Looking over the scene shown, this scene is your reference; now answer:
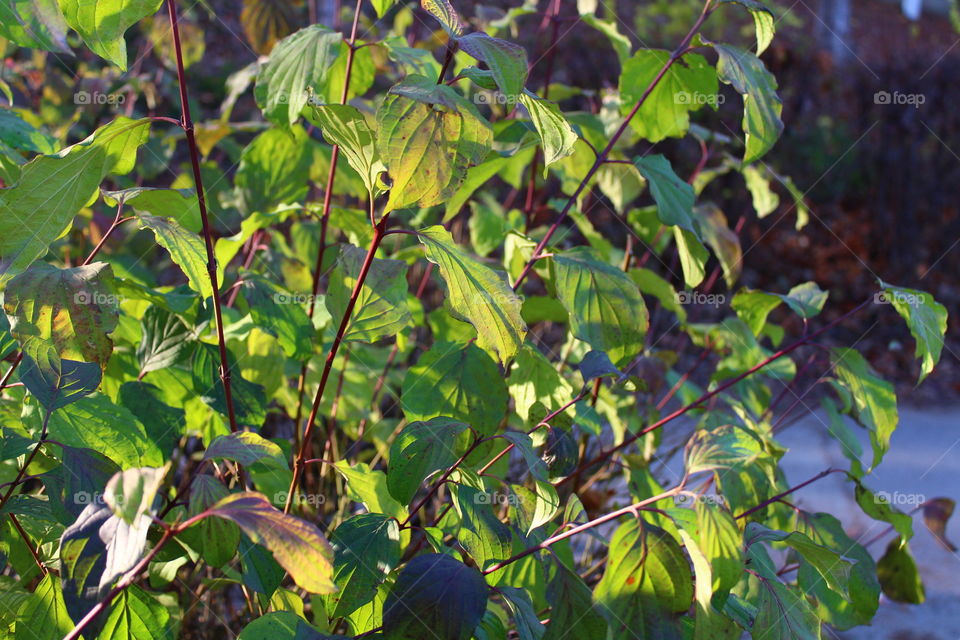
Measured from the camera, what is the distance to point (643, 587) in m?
0.93

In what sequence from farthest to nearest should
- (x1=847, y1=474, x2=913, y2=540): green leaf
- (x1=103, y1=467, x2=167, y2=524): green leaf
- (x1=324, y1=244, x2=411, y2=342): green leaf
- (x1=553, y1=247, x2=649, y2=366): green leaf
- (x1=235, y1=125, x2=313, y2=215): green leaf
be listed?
(x1=235, y1=125, x2=313, y2=215): green leaf → (x1=847, y1=474, x2=913, y2=540): green leaf → (x1=553, y1=247, x2=649, y2=366): green leaf → (x1=324, y1=244, x2=411, y2=342): green leaf → (x1=103, y1=467, x2=167, y2=524): green leaf

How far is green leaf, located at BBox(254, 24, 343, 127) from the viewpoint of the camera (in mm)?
1344

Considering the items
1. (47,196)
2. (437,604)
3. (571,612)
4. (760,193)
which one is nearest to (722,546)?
(571,612)

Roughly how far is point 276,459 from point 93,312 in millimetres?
326

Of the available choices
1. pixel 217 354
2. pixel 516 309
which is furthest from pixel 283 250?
pixel 516 309

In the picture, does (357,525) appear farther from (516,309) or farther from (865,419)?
(865,419)

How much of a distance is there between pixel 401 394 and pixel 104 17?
2.22 ft

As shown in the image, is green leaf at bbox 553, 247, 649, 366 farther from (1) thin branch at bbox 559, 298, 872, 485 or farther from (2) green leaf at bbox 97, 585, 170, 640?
(2) green leaf at bbox 97, 585, 170, 640

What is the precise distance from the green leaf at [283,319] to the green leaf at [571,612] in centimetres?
54

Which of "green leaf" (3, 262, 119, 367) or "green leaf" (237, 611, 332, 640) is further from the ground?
"green leaf" (3, 262, 119, 367)

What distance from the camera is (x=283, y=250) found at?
6.37ft

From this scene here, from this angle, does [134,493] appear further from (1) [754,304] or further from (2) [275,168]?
(1) [754,304]

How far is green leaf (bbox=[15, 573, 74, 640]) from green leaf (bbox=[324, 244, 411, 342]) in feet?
1.53

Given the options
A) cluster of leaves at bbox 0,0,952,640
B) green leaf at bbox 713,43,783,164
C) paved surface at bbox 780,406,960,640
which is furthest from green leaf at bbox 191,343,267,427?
paved surface at bbox 780,406,960,640
